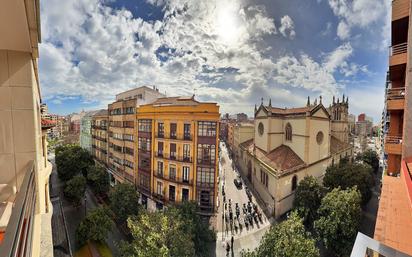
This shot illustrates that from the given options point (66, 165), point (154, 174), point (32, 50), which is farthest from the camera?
point (66, 165)

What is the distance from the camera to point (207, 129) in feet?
54.9

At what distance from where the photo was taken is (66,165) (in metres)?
23.4

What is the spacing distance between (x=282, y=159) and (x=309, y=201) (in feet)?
21.2

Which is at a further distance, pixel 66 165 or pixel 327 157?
pixel 327 157

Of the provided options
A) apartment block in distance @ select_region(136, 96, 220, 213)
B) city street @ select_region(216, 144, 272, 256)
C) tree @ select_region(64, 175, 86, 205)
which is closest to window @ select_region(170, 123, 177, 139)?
apartment block in distance @ select_region(136, 96, 220, 213)

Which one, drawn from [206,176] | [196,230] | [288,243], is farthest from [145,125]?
[288,243]

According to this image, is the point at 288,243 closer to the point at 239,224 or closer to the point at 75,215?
the point at 239,224

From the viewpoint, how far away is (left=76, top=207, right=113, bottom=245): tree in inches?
505

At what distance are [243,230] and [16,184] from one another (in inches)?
645

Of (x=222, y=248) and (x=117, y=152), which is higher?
(x=117, y=152)

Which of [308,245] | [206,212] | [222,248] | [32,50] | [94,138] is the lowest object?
[222,248]

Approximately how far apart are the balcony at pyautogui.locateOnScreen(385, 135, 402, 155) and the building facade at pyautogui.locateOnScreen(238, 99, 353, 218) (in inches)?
474

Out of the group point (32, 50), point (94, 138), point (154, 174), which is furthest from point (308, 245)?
point (94, 138)

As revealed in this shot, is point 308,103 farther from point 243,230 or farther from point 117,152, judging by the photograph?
point 117,152
